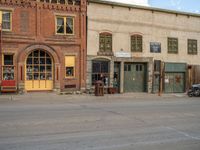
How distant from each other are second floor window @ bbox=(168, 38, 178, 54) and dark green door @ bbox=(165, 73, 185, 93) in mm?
2177

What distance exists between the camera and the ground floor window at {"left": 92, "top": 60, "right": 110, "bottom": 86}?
26203 millimetres

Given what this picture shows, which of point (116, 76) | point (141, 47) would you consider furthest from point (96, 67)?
point (141, 47)

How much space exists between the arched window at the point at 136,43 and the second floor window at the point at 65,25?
18.4ft

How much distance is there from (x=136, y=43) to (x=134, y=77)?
2.99 metres

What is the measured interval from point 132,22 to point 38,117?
58.5 ft

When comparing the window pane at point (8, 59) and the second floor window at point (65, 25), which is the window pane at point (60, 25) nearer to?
the second floor window at point (65, 25)

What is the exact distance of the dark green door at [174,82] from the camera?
29656 millimetres

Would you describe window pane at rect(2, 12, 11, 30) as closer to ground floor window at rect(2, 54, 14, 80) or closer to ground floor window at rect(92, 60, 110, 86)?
ground floor window at rect(2, 54, 14, 80)

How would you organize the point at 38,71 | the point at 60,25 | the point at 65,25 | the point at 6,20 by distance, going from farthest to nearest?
1. the point at 65,25
2. the point at 60,25
3. the point at 38,71
4. the point at 6,20

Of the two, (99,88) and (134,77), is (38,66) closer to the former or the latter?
(99,88)

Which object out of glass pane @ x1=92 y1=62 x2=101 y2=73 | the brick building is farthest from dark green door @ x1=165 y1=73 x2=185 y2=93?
the brick building

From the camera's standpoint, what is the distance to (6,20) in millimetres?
23516

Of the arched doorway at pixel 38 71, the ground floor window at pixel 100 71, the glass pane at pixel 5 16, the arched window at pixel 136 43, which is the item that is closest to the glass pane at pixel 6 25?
the glass pane at pixel 5 16

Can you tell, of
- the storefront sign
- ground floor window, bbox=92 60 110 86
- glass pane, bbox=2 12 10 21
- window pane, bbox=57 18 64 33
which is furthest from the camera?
the storefront sign
